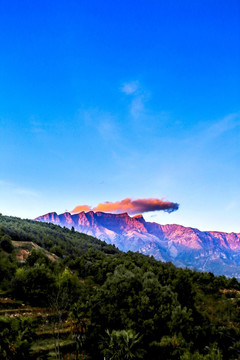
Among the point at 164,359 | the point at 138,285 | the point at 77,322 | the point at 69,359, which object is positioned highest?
the point at 138,285

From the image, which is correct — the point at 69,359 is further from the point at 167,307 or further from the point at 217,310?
the point at 217,310

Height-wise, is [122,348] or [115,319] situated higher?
[122,348]

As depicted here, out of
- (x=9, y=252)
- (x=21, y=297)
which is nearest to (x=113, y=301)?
(x=21, y=297)

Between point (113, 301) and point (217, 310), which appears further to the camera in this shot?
point (217, 310)

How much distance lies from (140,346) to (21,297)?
31570mm

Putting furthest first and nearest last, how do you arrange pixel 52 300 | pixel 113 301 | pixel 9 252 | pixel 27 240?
pixel 27 240
pixel 9 252
pixel 52 300
pixel 113 301

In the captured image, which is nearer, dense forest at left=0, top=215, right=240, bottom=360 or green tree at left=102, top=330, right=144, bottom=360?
green tree at left=102, top=330, right=144, bottom=360

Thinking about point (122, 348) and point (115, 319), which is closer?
point (122, 348)

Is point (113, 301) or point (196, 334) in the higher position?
point (113, 301)

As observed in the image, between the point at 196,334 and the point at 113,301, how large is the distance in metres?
15.8

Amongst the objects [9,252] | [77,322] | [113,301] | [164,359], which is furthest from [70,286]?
[164,359]

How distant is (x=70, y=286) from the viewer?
197 ft

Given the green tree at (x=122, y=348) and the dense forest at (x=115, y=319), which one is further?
the dense forest at (x=115, y=319)

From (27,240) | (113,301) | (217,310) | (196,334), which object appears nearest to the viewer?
(196,334)
